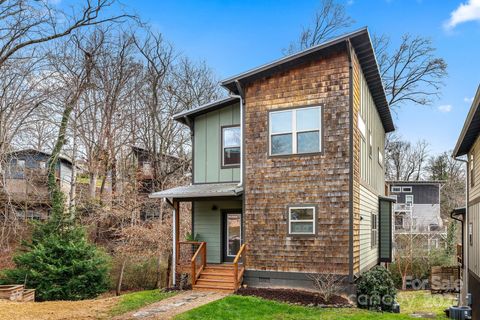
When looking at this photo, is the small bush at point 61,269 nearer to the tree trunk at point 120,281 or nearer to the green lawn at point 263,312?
the tree trunk at point 120,281

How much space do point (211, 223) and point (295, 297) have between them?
4.50 m

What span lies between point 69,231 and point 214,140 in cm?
668

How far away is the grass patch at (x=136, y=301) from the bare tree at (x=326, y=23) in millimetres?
19454

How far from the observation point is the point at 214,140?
1403cm

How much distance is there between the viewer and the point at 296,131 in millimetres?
11438

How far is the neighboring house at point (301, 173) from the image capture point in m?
10.8

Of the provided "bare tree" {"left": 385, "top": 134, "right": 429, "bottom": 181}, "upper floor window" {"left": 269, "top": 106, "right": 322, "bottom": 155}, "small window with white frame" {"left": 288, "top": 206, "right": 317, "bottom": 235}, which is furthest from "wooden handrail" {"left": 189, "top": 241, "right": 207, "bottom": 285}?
"bare tree" {"left": 385, "top": 134, "right": 429, "bottom": 181}

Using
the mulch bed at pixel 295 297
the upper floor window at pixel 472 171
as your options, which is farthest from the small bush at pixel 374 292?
the upper floor window at pixel 472 171

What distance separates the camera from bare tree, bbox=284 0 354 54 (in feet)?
87.9

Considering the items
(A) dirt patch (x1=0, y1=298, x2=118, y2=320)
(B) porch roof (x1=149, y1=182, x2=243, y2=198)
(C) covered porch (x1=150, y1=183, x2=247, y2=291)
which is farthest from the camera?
(C) covered porch (x1=150, y1=183, x2=247, y2=291)

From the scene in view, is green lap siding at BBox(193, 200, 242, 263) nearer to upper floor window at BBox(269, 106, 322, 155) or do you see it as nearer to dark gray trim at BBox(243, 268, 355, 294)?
dark gray trim at BBox(243, 268, 355, 294)

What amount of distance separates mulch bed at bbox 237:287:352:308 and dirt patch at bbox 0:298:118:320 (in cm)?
350

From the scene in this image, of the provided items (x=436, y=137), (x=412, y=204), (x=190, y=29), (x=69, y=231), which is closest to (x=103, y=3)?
(x=69, y=231)

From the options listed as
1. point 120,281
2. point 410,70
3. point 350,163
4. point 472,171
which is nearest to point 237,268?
point 350,163
